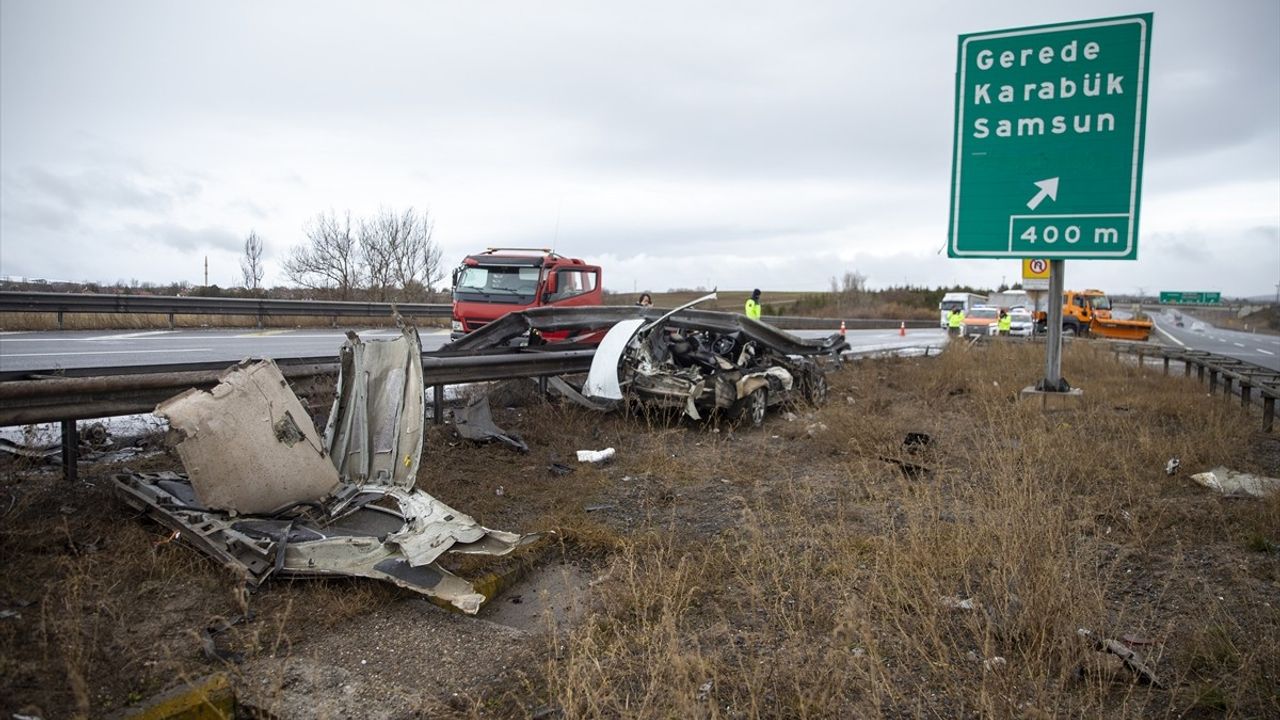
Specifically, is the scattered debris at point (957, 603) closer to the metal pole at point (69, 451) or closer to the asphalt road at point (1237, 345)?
the metal pole at point (69, 451)

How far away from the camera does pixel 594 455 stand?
6.73 meters

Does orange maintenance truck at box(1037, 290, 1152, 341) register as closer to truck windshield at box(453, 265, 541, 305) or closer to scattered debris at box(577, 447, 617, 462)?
truck windshield at box(453, 265, 541, 305)

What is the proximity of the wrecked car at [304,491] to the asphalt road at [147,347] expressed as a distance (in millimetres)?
5292

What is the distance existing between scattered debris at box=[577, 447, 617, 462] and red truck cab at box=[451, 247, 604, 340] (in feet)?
28.6

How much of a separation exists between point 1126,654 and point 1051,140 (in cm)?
621

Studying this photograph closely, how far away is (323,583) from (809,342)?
8297 mm

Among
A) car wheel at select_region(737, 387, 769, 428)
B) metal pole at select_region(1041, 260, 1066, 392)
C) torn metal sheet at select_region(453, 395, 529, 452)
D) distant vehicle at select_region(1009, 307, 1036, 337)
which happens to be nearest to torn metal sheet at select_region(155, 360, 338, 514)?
torn metal sheet at select_region(453, 395, 529, 452)

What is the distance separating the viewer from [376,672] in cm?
309

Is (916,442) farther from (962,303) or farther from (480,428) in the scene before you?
(962,303)

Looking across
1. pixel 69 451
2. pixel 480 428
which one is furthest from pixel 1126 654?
pixel 69 451

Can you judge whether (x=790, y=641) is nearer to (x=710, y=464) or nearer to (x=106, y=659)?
(x=106, y=659)

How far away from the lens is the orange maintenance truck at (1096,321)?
97.5 ft

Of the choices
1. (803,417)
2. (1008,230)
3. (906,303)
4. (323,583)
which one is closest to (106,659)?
(323,583)

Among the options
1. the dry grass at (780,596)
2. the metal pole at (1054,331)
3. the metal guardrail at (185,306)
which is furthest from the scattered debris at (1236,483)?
the metal guardrail at (185,306)
